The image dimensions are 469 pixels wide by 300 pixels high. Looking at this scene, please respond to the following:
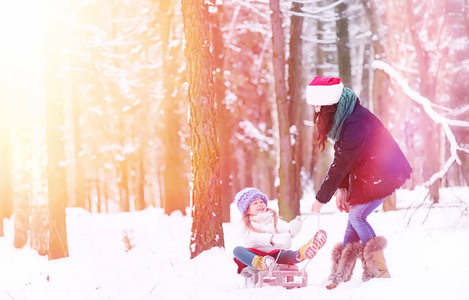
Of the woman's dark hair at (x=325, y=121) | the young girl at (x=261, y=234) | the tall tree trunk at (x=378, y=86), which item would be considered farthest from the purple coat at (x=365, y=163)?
the tall tree trunk at (x=378, y=86)

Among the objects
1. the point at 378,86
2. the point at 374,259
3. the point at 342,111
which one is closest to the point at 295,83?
the point at 378,86

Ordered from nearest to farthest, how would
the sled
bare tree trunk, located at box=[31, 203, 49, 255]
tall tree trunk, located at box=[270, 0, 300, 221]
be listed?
the sled → bare tree trunk, located at box=[31, 203, 49, 255] → tall tree trunk, located at box=[270, 0, 300, 221]

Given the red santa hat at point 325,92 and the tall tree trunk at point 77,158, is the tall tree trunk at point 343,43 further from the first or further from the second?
the red santa hat at point 325,92

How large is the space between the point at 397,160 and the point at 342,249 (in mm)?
1085

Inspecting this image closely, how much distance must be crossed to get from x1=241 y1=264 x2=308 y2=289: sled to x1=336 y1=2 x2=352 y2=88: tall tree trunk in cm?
1206

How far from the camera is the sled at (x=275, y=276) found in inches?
241

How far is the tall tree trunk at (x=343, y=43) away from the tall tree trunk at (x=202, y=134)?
9510 mm

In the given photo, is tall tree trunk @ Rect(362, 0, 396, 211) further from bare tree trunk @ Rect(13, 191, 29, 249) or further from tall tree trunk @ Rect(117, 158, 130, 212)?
tall tree trunk @ Rect(117, 158, 130, 212)

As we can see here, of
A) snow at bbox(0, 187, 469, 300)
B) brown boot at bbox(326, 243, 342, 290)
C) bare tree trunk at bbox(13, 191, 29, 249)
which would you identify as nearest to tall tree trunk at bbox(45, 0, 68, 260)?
snow at bbox(0, 187, 469, 300)

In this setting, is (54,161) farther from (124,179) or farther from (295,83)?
(124,179)

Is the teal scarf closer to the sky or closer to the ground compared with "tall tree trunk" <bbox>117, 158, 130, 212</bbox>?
closer to the sky

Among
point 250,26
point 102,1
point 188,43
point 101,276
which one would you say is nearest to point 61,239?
point 101,276

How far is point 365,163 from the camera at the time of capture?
5738mm

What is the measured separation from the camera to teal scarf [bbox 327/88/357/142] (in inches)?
230
